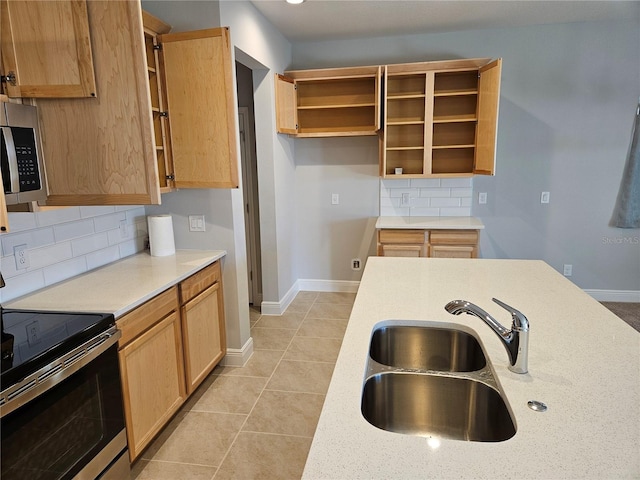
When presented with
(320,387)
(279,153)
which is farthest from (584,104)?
(320,387)

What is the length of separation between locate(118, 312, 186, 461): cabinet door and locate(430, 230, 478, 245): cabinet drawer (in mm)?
2400

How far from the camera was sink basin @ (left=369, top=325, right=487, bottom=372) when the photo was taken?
1.58 meters

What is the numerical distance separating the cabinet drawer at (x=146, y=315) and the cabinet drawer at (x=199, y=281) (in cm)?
8

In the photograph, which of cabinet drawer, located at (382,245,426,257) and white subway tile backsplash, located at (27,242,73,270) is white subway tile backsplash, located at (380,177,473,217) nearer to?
cabinet drawer, located at (382,245,426,257)

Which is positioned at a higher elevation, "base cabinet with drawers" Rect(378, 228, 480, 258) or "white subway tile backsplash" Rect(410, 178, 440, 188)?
"white subway tile backsplash" Rect(410, 178, 440, 188)

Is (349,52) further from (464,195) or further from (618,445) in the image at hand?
(618,445)

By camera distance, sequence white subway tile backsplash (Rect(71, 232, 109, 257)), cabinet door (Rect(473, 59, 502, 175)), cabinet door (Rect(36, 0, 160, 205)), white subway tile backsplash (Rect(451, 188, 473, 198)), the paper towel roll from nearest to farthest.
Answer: cabinet door (Rect(36, 0, 160, 205)) < white subway tile backsplash (Rect(71, 232, 109, 257)) < the paper towel roll < cabinet door (Rect(473, 59, 502, 175)) < white subway tile backsplash (Rect(451, 188, 473, 198))

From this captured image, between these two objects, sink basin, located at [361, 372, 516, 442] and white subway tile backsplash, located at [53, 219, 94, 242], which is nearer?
sink basin, located at [361, 372, 516, 442]

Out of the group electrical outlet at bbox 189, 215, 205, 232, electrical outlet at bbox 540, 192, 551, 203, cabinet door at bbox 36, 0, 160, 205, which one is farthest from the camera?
electrical outlet at bbox 540, 192, 551, 203

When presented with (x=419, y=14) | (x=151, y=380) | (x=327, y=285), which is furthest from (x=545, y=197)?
(x=151, y=380)

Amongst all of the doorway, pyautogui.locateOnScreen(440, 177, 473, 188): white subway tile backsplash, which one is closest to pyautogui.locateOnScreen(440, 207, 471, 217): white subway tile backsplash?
pyautogui.locateOnScreen(440, 177, 473, 188): white subway tile backsplash

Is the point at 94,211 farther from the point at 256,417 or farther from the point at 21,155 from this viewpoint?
the point at 256,417

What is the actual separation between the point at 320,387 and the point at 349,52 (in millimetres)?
3283

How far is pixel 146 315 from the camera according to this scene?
209 centimetres
